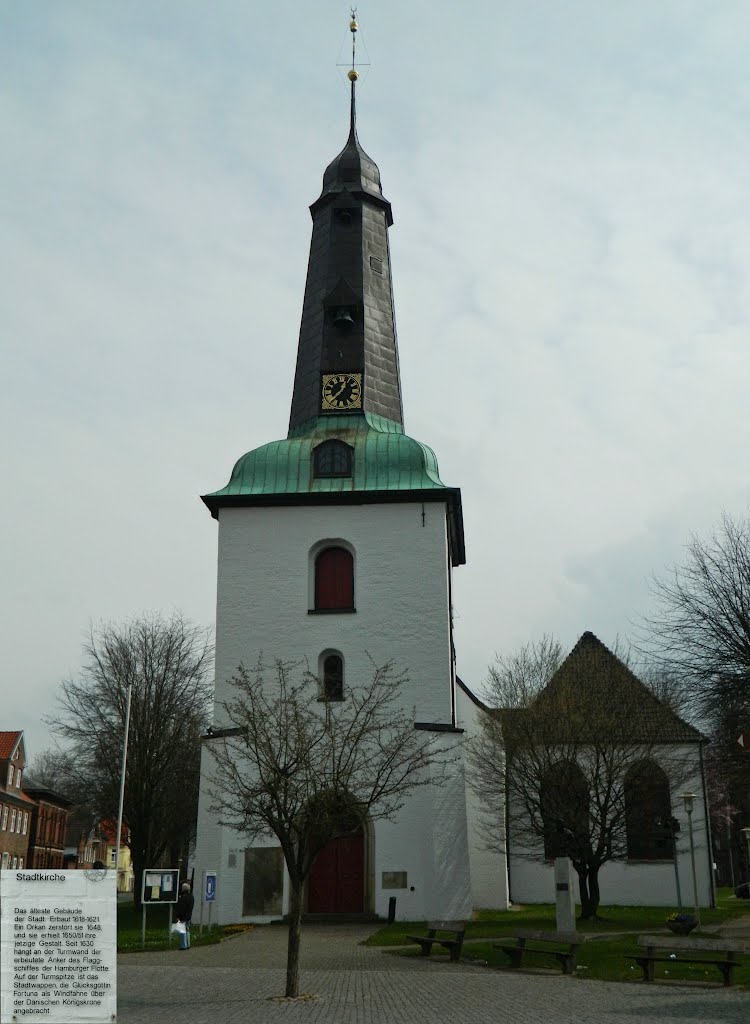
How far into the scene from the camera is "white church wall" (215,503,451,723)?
28.6 metres

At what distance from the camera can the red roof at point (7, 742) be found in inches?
2362

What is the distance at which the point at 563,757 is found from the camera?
29.0 meters

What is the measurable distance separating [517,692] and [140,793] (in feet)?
52.8

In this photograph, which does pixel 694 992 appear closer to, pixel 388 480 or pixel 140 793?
pixel 388 480

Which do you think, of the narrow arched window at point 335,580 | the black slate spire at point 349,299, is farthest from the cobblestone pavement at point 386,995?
the black slate spire at point 349,299

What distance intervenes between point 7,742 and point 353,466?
127ft

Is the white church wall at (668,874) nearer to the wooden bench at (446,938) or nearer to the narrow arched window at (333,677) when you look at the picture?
the narrow arched window at (333,677)

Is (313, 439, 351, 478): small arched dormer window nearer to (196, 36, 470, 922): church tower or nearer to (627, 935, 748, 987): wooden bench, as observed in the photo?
(196, 36, 470, 922): church tower

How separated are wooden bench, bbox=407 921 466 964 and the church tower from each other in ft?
21.5

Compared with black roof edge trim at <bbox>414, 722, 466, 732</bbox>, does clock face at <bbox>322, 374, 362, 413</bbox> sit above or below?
above

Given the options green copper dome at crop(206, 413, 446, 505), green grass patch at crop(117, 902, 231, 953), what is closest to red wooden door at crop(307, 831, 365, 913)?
green grass patch at crop(117, 902, 231, 953)

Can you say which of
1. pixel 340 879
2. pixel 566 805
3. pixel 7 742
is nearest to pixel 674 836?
pixel 566 805

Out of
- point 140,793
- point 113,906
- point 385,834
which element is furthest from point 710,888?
point 113,906

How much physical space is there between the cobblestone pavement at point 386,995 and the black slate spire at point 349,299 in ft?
57.2
